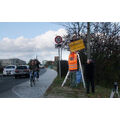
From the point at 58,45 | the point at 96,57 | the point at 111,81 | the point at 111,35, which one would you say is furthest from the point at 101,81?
the point at 111,35

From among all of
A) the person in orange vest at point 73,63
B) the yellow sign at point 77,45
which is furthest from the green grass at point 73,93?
the yellow sign at point 77,45

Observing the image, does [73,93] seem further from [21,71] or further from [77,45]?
[21,71]

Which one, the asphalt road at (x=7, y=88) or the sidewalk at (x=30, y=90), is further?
the asphalt road at (x=7, y=88)

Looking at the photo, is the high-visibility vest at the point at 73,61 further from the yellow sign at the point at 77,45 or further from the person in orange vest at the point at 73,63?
the yellow sign at the point at 77,45

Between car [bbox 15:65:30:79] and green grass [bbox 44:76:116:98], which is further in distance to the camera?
car [bbox 15:65:30:79]

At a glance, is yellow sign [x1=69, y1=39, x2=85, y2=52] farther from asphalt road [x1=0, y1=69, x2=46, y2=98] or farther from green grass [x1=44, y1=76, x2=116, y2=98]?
asphalt road [x1=0, y1=69, x2=46, y2=98]

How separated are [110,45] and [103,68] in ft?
13.9

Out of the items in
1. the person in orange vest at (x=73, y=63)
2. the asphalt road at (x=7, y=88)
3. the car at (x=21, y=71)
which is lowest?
the car at (x=21, y=71)

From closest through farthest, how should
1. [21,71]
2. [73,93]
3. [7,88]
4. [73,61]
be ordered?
[73,93] → [73,61] → [7,88] → [21,71]

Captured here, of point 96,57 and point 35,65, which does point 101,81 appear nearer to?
point 96,57

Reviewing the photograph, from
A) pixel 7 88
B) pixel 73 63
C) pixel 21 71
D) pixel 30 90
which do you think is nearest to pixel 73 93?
pixel 73 63

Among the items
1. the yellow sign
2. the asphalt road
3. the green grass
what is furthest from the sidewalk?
the yellow sign

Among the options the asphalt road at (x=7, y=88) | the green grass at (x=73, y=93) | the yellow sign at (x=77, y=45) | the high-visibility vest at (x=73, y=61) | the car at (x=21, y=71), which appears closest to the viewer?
the green grass at (x=73, y=93)

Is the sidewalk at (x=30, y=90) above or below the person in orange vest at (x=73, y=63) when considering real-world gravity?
below
